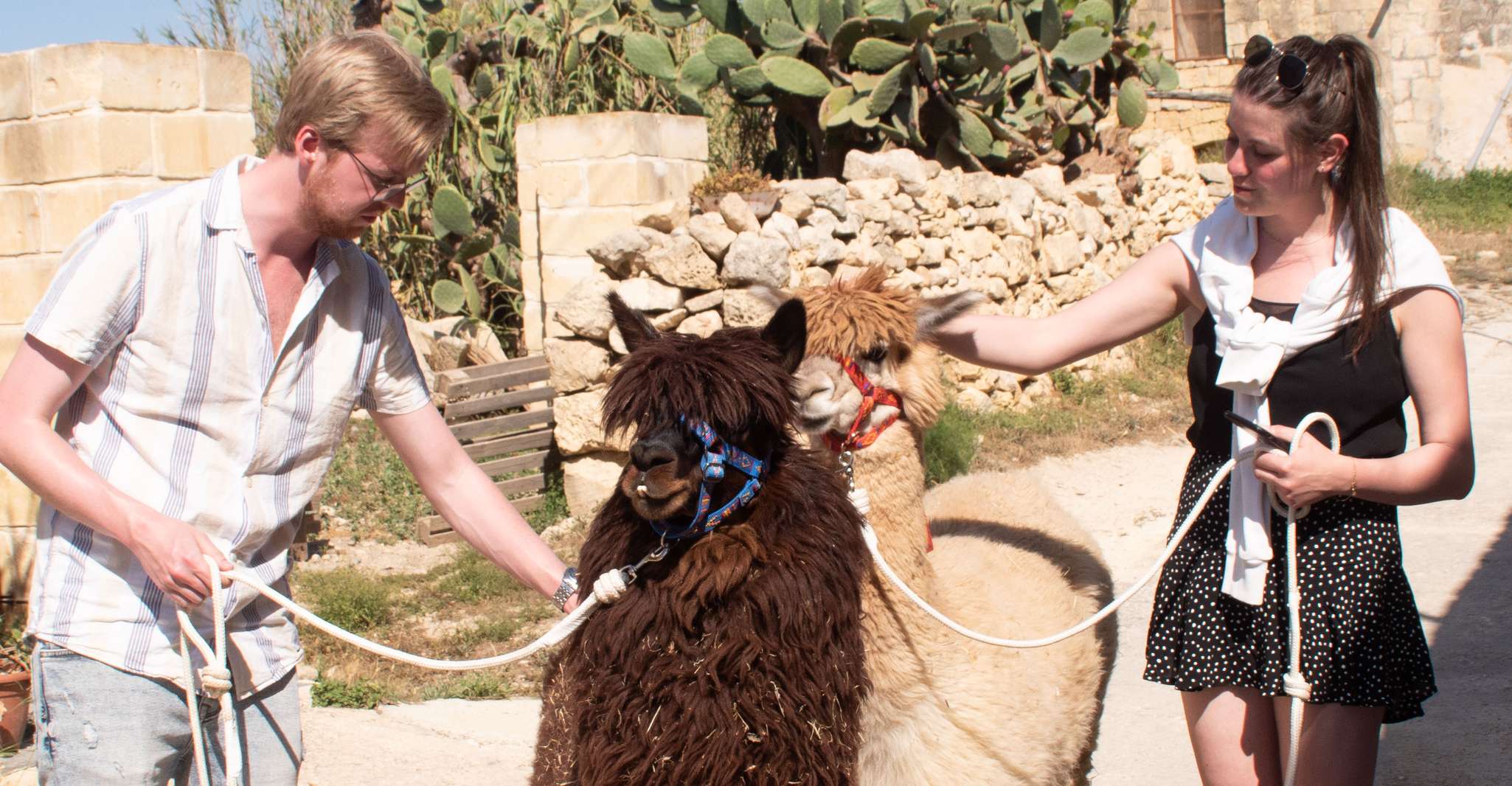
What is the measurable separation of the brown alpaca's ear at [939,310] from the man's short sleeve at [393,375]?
129cm

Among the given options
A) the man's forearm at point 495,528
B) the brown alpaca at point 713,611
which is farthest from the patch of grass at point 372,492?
the brown alpaca at point 713,611

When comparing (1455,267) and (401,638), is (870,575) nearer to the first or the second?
(401,638)

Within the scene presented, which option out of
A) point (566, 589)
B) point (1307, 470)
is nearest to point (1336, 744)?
point (1307, 470)

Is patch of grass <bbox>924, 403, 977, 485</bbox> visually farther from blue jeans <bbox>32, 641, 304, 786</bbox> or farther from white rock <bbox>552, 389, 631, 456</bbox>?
blue jeans <bbox>32, 641, 304, 786</bbox>

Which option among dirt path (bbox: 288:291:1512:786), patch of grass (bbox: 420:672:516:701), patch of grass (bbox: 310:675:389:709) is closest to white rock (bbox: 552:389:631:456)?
patch of grass (bbox: 420:672:516:701)

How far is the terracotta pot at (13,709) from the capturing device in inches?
166

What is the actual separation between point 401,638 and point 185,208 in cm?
392

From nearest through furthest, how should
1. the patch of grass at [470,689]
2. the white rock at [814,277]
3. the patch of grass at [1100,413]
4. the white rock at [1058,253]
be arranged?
the patch of grass at [470,689] < the white rock at [814,277] < the patch of grass at [1100,413] < the white rock at [1058,253]

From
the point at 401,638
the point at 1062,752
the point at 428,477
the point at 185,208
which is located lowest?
the point at 401,638

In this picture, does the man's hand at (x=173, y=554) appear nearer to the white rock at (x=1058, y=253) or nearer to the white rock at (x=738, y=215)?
the white rock at (x=738, y=215)

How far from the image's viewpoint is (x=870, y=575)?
2.98 meters

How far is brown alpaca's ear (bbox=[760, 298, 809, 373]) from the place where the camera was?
2.29 metres

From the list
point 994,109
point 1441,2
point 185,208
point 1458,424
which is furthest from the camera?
point 1441,2

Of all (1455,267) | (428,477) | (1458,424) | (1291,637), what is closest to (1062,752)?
(1291,637)
